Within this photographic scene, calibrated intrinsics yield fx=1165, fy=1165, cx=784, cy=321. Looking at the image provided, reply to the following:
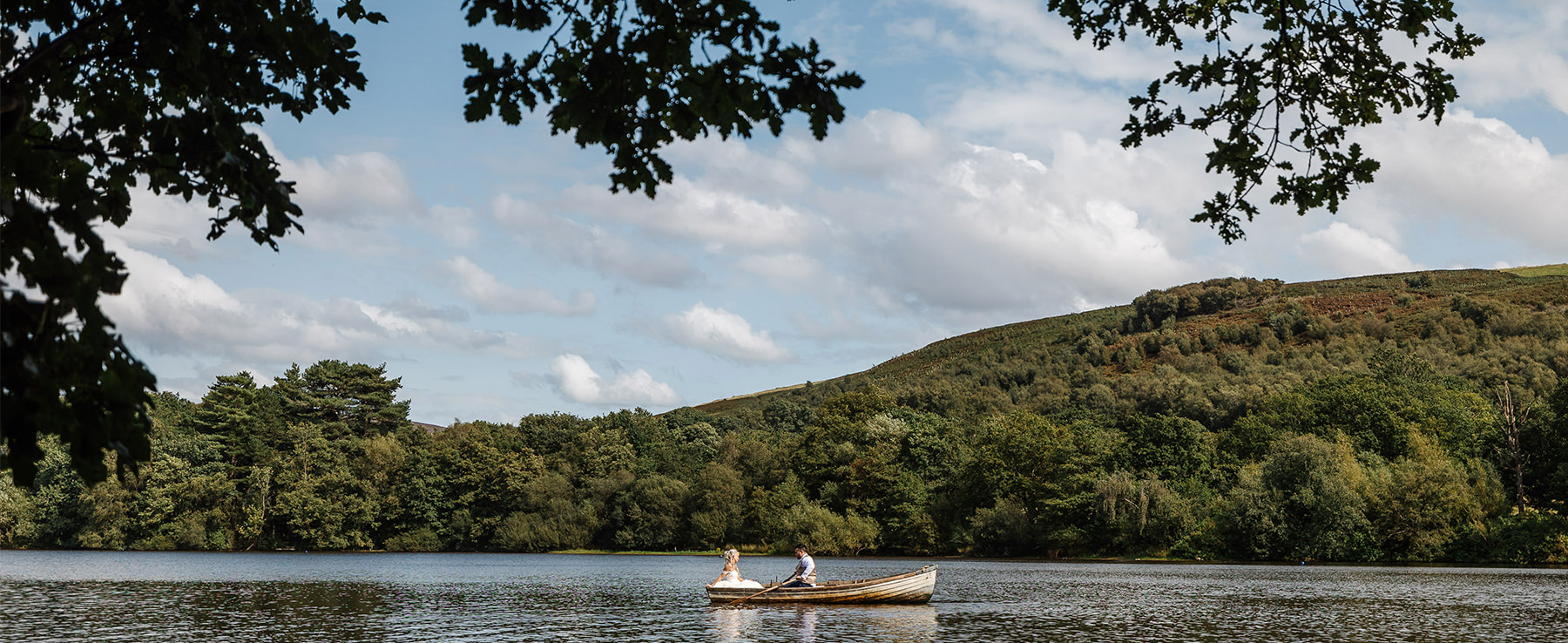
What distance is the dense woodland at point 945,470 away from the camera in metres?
68.4

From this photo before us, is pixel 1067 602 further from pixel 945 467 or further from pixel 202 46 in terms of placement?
pixel 945 467

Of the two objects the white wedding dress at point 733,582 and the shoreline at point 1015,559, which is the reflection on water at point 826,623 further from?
the shoreline at point 1015,559

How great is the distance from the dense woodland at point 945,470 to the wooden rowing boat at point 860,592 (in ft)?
124

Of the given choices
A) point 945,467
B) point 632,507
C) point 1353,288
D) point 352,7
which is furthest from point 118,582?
point 1353,288

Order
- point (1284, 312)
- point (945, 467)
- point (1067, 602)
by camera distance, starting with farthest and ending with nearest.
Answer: point (1284, 312) → point (945, 467) → point (1067, 602)

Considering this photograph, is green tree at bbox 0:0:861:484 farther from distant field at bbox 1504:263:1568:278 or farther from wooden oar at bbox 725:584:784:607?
distant field at bbox 1504:263:1568:278

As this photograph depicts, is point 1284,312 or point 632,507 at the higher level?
point 1284,312

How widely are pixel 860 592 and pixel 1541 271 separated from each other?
191349 mm

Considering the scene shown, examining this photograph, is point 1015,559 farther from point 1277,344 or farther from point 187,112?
point 1277,344

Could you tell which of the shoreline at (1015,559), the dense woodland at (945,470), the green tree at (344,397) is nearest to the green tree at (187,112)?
the dense woodland at (945,470)

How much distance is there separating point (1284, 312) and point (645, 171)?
17354 centimetres

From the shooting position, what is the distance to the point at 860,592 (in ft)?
120

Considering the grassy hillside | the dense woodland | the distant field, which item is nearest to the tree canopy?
the dense woodland

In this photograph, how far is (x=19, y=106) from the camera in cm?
650
